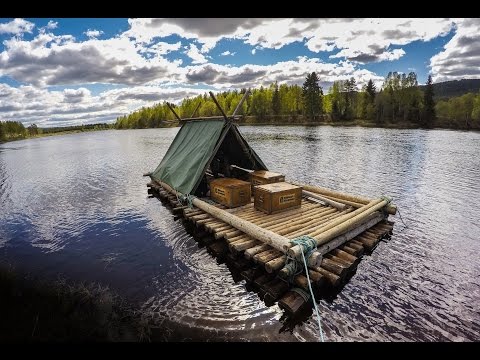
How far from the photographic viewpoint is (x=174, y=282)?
9.15m

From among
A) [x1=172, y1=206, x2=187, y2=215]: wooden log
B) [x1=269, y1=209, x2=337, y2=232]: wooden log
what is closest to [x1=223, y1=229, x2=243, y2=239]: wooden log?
[x1=269, y1=209, x2=337, y2=232]: wooden log

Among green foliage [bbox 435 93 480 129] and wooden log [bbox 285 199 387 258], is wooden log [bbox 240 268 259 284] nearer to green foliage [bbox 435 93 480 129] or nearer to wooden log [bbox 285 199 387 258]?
wooden log [bbox 285 199 387 258]

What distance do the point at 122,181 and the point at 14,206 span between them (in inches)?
319

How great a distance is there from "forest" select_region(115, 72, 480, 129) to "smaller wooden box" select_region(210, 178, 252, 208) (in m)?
48.8

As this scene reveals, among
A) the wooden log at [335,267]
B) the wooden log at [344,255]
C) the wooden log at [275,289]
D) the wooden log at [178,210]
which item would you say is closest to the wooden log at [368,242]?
the wooden log at [344,255]

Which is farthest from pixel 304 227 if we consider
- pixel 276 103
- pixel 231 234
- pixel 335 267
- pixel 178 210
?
pixel 276 103

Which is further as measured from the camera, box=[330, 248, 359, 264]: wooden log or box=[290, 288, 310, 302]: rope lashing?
box=[330, 248, 359, 264]: wooden log

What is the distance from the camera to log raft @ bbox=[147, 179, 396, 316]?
8039mm

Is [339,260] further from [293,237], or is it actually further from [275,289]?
[275,289]

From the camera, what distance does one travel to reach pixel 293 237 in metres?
9.27

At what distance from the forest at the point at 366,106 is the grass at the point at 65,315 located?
5434cm

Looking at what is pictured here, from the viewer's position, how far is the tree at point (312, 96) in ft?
320

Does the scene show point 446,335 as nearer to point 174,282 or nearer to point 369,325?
point 369,325

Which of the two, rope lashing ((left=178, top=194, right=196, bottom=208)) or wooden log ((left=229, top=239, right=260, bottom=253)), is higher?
rope lashing ((left=178, top=194, right=196, bottom=208))
